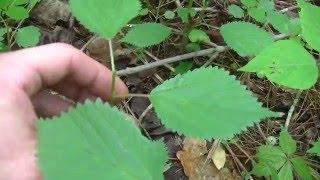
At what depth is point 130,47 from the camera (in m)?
2.03

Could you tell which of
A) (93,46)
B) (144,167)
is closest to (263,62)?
(144,167)

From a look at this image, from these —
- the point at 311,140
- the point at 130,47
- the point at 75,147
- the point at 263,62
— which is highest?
the point at 75,147

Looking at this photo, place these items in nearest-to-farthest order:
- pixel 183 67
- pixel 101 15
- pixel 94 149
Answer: pixel 94 149, pixel 101 15, pixel 183 67

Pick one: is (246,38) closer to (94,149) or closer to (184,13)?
(184,13)

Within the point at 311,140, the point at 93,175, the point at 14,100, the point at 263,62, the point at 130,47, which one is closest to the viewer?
the point at 93,175

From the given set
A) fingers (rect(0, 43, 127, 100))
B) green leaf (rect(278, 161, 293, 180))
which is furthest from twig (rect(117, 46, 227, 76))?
green leaf (rect(278, 161, 293, 180))

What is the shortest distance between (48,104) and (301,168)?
92 cm

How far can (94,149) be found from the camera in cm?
67

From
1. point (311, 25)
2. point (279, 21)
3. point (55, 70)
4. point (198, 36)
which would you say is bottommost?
point (198, 36)

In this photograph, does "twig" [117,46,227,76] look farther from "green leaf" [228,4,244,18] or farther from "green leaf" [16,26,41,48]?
"green leaf" [16,26,41,48]

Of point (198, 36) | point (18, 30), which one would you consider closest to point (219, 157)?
point (198, 36)

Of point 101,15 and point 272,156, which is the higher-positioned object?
point 101,15

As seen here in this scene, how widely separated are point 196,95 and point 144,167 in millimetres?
324

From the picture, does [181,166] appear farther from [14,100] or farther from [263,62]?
[14,100]
